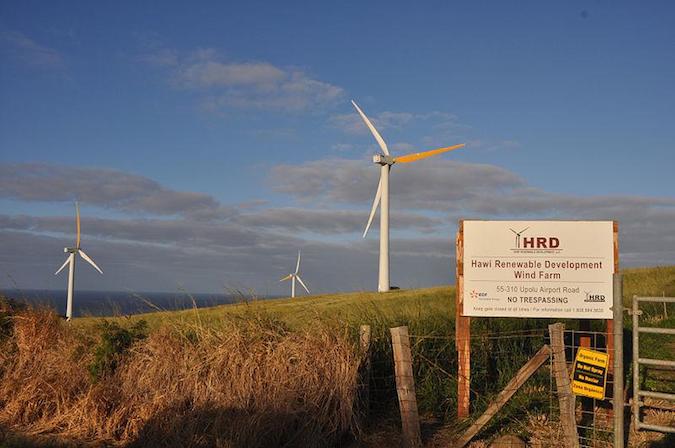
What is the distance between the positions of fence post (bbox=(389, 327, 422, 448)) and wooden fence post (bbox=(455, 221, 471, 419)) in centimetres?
118

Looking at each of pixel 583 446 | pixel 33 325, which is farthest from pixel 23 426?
pixel 583 446

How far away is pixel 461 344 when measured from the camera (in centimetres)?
1186

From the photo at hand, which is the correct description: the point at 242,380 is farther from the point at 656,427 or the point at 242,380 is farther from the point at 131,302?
the point at 656,427

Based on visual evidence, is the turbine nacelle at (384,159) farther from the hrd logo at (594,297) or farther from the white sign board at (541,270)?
the hrd logo at (594,297)

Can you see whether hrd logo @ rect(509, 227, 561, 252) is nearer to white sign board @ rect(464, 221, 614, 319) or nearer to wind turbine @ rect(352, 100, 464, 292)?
white sign board @ rect(464, 221, 614, 319)

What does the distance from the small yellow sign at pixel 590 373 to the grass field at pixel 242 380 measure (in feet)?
4.26

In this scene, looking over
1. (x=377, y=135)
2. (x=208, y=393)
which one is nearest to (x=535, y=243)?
(x=208, y=393)

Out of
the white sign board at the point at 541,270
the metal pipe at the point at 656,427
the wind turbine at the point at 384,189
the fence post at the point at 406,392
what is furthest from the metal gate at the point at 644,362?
the wind turbine at the point at 384,189

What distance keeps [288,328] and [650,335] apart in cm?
923

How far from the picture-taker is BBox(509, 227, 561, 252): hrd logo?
11992mm

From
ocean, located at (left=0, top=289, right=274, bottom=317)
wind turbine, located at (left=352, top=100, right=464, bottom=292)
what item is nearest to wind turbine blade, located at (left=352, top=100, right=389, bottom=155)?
wind turbine, located at (left=352, top=100, right=464, bottom=292)

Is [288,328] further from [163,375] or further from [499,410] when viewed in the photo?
[499,410]

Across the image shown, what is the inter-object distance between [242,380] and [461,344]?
11.9ft

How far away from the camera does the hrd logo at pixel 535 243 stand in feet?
39.3
